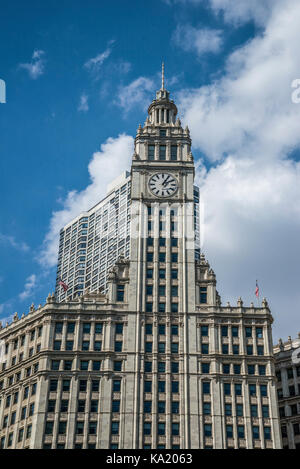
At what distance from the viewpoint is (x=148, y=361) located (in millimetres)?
121188

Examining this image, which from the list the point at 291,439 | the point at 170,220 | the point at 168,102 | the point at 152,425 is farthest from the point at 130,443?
the point at 168,102

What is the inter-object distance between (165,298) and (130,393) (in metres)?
18.4

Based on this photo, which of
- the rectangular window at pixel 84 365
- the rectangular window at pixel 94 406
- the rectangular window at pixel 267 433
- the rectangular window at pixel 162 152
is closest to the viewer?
the rectangular window at pixel 267 433

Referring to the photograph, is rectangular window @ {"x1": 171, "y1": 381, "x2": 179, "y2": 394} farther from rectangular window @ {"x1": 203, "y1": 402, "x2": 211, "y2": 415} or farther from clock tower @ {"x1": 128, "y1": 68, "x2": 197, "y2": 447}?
rectangular window @ {"x1": 203, "y1": 402, "x2": 211, "y2": 415}

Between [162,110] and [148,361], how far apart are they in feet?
183

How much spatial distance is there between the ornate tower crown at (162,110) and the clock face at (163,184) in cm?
1574

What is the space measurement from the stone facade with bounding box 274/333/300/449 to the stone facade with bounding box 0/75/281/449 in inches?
462

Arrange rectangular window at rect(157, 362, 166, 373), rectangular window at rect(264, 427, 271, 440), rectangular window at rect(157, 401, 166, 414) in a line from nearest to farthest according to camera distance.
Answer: rectangular window at rect(264, 427, 271, 440)
rectangular window at rect(157, 401, 166, 414)
rectangular window at rect(157, 362, 166, 373)

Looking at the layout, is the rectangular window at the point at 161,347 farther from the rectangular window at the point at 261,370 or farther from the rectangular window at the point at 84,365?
→ the rectangular window at the point at 261,370

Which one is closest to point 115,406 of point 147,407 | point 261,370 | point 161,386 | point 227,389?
point 147,407

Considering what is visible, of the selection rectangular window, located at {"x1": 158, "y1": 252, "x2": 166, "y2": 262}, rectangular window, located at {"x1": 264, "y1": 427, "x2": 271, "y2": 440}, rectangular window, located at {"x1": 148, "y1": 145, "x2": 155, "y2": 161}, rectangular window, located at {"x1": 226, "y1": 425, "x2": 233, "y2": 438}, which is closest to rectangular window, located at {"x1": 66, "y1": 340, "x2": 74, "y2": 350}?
rectangular window, located at {"x1": 158, "y1": 252, "x2": 166, "y2": 262}

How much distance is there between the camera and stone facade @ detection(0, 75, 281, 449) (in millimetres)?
114688

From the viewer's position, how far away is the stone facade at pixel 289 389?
129 meters

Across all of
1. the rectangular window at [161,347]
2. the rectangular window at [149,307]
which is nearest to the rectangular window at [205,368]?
the rectangular window at [161,347]
